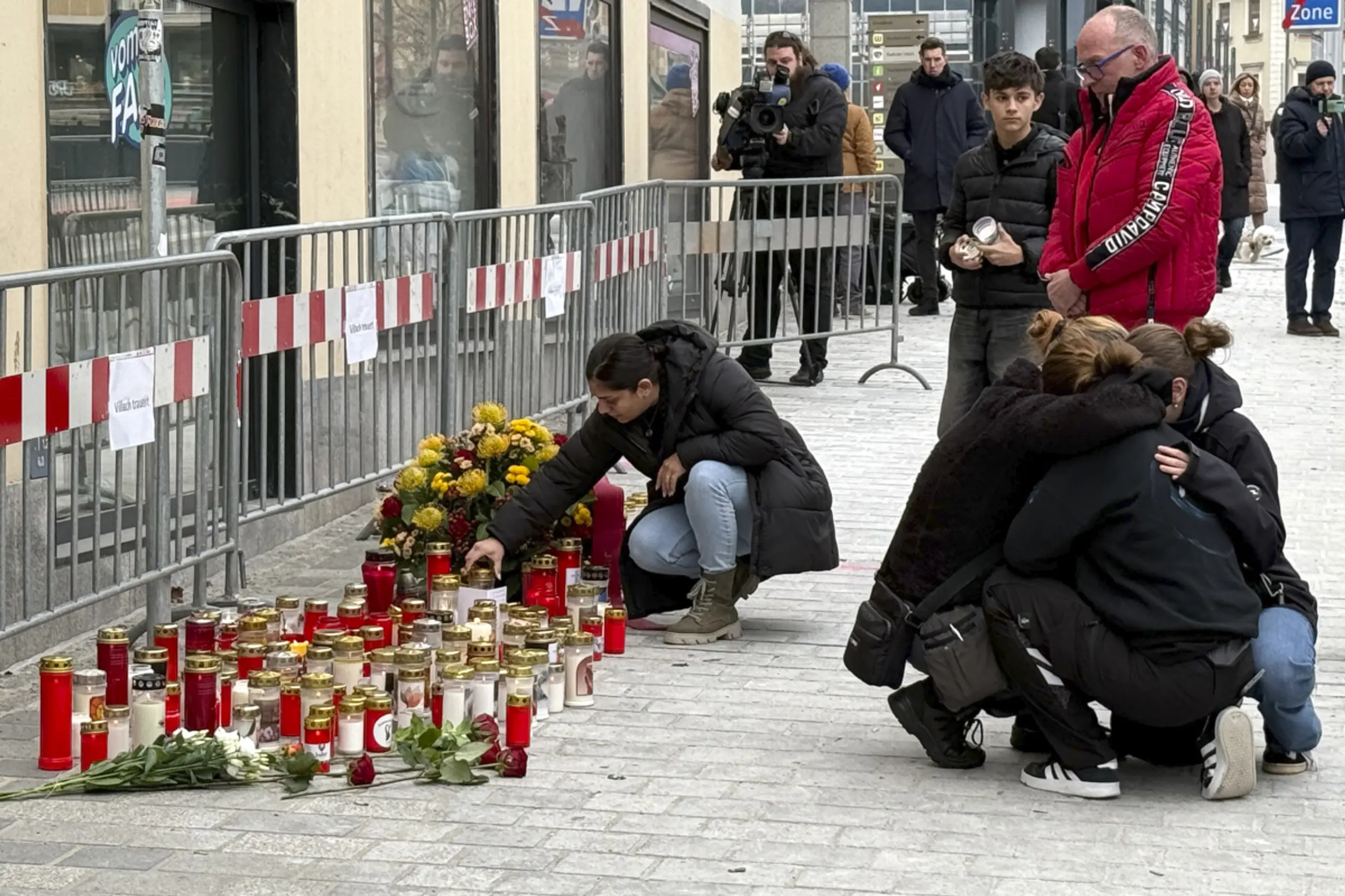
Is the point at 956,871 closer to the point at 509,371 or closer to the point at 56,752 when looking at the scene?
the point at 56,752

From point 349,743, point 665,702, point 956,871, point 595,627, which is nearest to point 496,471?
point 595,627

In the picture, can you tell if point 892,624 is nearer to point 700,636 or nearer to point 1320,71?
point 700,636

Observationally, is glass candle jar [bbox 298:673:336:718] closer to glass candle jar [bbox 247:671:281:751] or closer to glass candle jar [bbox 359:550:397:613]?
glass candle jar [bbox 247:671:281:751]

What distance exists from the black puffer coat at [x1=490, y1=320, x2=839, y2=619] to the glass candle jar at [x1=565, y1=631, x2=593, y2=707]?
81 centimetres

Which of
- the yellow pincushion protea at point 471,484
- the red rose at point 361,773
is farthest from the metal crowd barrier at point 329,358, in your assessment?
the red rose at point 361,773

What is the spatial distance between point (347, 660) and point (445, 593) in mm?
839

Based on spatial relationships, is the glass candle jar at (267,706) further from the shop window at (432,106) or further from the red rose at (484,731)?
the shop window at (432,106)

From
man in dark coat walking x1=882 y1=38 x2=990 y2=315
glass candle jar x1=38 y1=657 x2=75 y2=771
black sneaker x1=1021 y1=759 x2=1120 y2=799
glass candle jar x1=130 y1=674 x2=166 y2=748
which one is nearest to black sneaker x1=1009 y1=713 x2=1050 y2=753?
black sneaker x1=1021 y1=759 x2=1120 y2=799

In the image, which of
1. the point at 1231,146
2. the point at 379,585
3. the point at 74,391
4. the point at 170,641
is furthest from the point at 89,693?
the point at 1231,146

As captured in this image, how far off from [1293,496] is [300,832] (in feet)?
19.5

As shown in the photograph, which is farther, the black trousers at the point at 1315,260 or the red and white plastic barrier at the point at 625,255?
the black trousers at the point at 1315,260

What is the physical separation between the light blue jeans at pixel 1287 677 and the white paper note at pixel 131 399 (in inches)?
120

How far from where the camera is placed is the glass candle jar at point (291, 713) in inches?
218

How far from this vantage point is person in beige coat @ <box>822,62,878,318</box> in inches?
529
